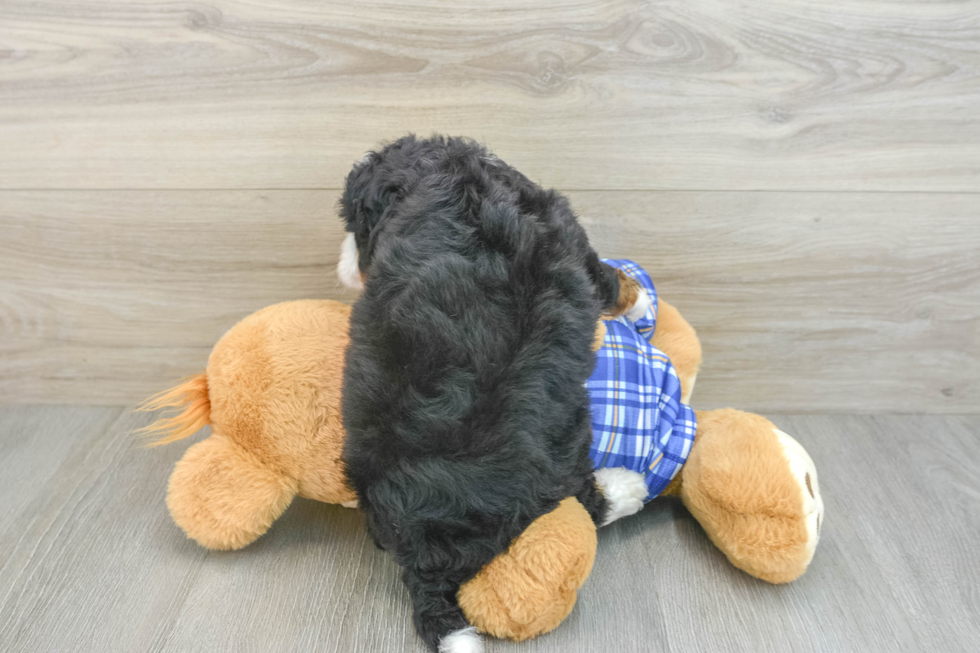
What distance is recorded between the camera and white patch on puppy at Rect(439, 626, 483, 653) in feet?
1.91

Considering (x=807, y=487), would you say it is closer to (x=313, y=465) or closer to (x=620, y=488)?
(x=620, y=488)

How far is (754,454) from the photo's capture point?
68cm

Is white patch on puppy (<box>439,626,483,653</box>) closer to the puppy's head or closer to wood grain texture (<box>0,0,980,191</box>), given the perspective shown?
the puppy's head

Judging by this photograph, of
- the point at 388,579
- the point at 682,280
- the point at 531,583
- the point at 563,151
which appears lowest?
the point at 388,579

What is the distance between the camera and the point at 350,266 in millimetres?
682

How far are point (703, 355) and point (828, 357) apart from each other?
0.61 ft

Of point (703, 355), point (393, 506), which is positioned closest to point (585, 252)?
point (393, 506)

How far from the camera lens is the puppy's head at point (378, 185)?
1.95ft

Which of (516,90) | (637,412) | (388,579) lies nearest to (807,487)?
(637,412)

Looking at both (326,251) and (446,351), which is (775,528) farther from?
(326,251)

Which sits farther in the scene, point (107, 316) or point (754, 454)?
point (107, 316)

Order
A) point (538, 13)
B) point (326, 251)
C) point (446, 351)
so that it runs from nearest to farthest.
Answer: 1. point (446, 351)
2. point (538, 13)
3. point (326, 251)

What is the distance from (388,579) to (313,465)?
15 centimetres

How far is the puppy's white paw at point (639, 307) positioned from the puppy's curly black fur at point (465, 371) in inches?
7.4
